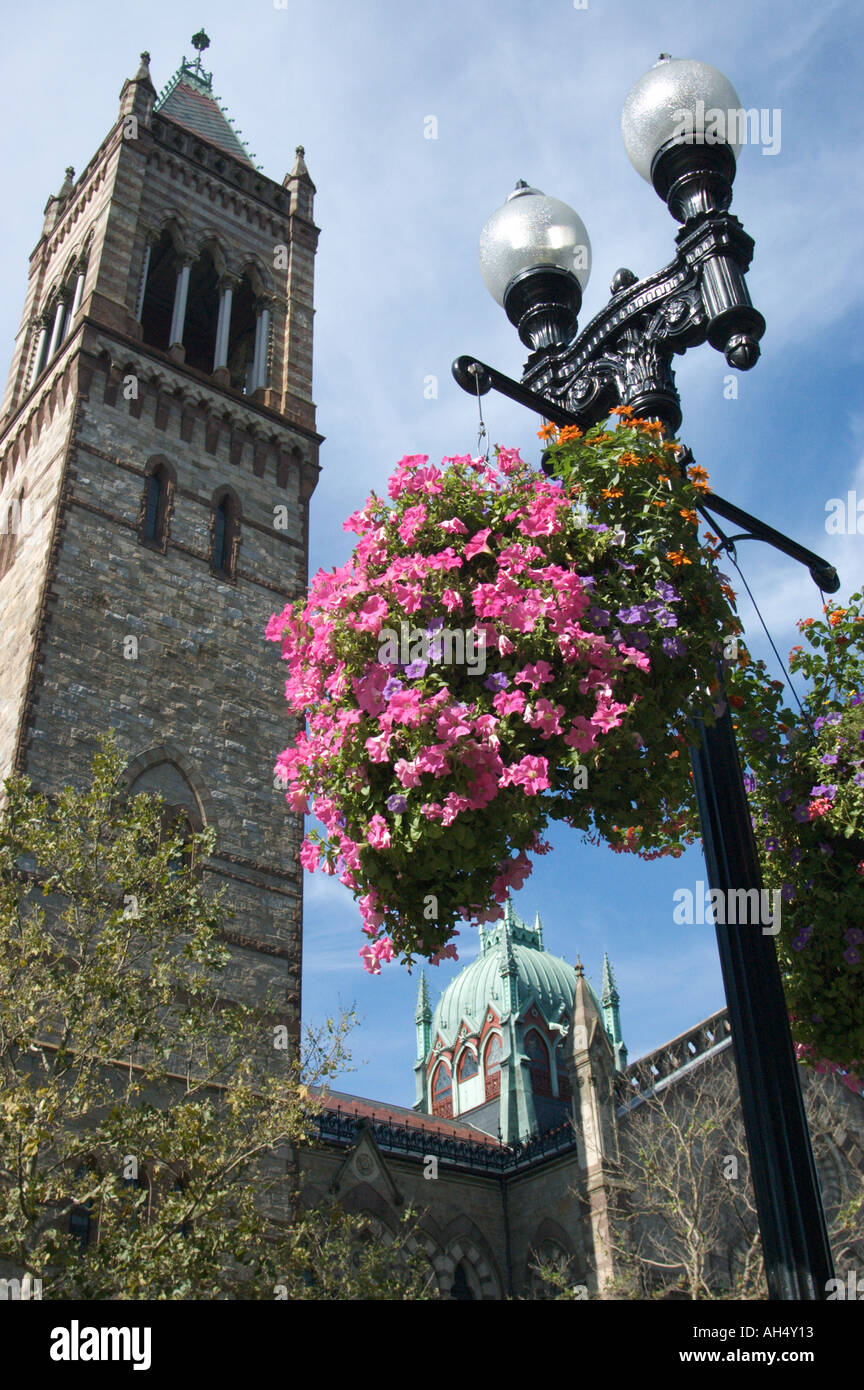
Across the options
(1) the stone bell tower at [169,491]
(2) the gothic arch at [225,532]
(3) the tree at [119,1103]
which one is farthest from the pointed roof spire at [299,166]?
(3) the tree at [119,1103]

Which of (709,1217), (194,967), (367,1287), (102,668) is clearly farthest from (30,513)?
(709,1217)

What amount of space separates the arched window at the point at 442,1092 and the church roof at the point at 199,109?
3391cm

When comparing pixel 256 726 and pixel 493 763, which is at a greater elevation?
pixel 256 726

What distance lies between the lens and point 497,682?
429 centimetres

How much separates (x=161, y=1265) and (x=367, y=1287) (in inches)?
197

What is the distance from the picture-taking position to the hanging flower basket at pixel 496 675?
414cm

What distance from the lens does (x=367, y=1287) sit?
14.2 metres

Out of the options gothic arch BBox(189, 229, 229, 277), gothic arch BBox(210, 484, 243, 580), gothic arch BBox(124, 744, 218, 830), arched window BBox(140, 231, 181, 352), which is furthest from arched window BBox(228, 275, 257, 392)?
gothic arch BBox(124, 744, 218, 830)

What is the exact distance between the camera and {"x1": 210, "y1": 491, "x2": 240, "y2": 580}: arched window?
23.2m

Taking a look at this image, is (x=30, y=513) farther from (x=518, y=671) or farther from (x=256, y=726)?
(x=518, y=671)

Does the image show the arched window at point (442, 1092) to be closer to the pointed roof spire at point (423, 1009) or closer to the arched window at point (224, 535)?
the pointed roof spire at point (423, 1009)

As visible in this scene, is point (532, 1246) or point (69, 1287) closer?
point (69, 1287)

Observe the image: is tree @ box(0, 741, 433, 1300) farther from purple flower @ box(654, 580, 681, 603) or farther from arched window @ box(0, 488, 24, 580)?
arched window @ box(0, 488, 24, 580)
